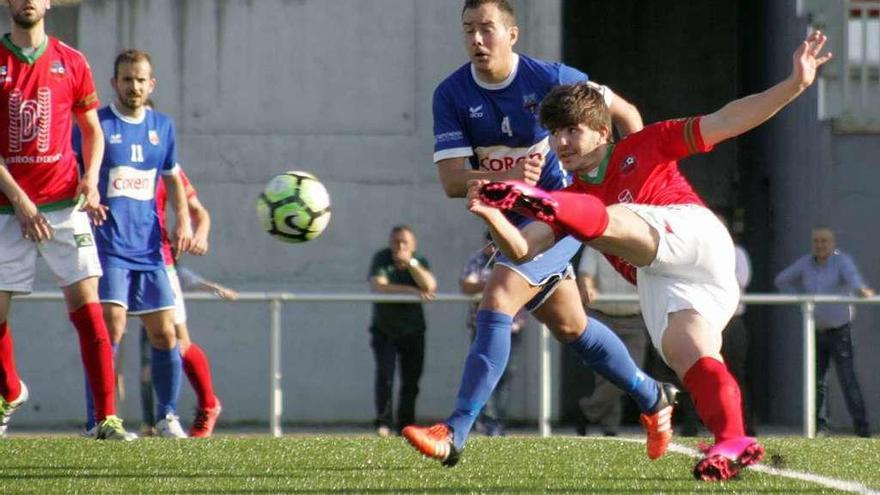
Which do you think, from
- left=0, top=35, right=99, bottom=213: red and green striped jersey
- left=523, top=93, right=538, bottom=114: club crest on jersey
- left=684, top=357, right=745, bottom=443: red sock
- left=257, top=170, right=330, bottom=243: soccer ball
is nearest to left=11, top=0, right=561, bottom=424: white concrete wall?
left=257, top=170, right=330, bottom=243: soccer ball

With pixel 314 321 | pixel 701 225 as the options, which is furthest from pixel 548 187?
pixel 314 321

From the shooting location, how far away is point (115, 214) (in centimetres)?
1012

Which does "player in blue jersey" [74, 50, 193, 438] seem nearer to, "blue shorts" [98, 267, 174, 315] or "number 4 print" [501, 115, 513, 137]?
"blue shorts" [98, 267, 174, 315]

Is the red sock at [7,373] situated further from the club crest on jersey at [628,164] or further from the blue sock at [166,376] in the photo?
the club crest on jersey at [628,164]

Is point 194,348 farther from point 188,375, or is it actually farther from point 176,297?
point 176,297

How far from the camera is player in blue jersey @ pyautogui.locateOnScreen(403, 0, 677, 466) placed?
7.53 meters

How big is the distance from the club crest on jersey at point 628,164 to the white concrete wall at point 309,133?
10.3 m

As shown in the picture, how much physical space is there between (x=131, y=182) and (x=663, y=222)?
453 centimetres

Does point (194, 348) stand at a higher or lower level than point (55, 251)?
lower

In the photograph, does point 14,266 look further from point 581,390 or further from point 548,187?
point 581,390

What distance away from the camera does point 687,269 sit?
6539mm

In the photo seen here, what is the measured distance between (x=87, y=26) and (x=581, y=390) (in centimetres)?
618

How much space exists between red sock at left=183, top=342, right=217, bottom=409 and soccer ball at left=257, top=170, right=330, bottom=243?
6.06ft

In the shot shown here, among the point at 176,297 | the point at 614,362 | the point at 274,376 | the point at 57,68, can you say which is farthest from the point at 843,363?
the point at 57,68
